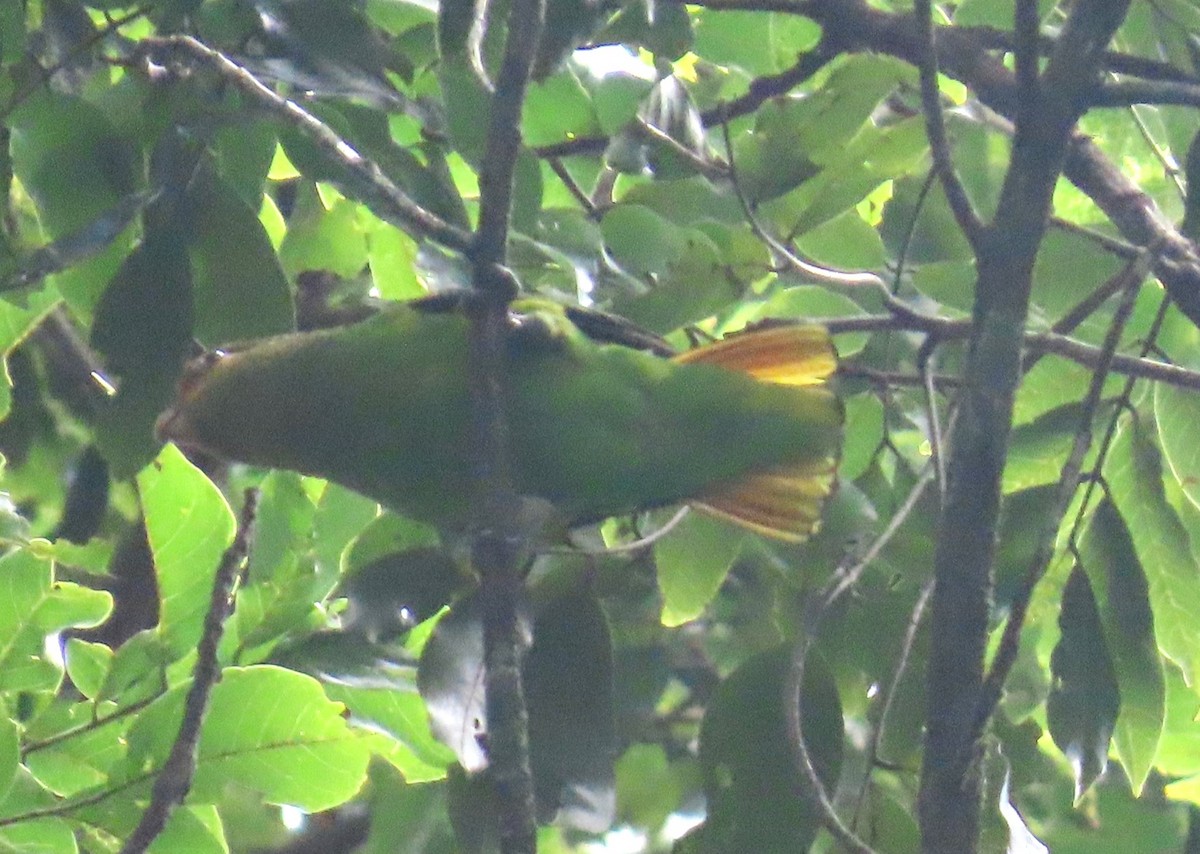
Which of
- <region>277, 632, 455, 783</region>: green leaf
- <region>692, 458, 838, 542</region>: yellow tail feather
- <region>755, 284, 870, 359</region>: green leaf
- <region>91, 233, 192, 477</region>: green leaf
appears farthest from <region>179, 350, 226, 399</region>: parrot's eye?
<region>755, 284, 870, 359</region>: green leaf

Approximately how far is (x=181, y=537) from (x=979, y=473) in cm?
116

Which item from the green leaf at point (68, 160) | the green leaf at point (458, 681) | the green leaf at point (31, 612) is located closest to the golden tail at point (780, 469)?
the green leaf at point (458, 681)

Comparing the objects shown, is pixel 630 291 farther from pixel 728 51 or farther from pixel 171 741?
pixel 171 741

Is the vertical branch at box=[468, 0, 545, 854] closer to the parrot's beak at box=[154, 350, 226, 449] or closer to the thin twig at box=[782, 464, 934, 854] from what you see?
the thin twig at box=[782, 464, 934, 854]

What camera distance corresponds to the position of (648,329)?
90.1 inches

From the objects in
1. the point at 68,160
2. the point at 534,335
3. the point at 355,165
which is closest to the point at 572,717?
the point at 534,335

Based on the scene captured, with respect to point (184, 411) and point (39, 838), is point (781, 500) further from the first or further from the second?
point (39, 838)

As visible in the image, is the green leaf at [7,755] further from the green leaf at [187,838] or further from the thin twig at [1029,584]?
the thin twig at [1029,584]

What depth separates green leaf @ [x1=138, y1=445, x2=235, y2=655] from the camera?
2.26 meters

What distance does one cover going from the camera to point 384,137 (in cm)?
208

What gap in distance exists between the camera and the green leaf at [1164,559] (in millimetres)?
2361

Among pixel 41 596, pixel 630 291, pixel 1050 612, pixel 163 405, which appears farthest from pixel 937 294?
pixel 41 596

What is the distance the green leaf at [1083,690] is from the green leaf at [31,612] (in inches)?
54.1

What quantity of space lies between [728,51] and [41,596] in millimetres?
1404
